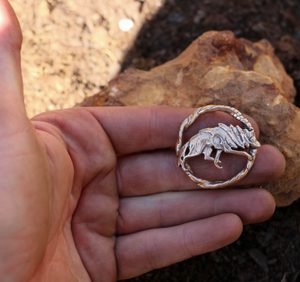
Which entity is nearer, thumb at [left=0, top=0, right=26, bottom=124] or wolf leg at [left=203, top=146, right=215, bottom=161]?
thumb at [left=0, top=0, right=26, bottom=124]

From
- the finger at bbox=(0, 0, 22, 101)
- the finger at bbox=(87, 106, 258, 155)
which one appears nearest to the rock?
the finger at bbox=(87, 106, 258, 155)

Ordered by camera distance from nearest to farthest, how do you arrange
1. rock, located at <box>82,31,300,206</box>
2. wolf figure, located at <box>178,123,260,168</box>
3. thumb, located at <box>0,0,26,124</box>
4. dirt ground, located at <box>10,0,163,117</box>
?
1. thumb, located at <box>0,0,26,124</box>
2. wolf figure, located at <box>178,123,260,168</box>
3. rock, located at <box>82,31,300,206</box>
4. dirt ground, located at <box>10,0,163,117</box>

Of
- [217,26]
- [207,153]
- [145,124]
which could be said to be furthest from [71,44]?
[207,153]

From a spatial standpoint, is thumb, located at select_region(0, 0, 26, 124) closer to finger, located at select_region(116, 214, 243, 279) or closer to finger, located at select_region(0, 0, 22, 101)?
finger, located at select_region(0, 0, 22, 101)

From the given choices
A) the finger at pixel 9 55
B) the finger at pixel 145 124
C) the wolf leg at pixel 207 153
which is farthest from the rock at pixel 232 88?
the finger at pixel 9 55

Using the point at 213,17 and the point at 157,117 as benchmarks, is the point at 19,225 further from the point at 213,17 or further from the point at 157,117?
the point at 213,17

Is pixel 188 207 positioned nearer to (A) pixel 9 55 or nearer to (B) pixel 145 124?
(B) pixel 145 124

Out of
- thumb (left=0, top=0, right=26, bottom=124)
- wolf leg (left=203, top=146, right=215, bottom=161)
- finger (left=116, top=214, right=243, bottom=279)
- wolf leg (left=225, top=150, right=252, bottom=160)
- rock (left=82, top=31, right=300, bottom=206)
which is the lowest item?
finger (left=116, top=214, right=243, bottom=279)
